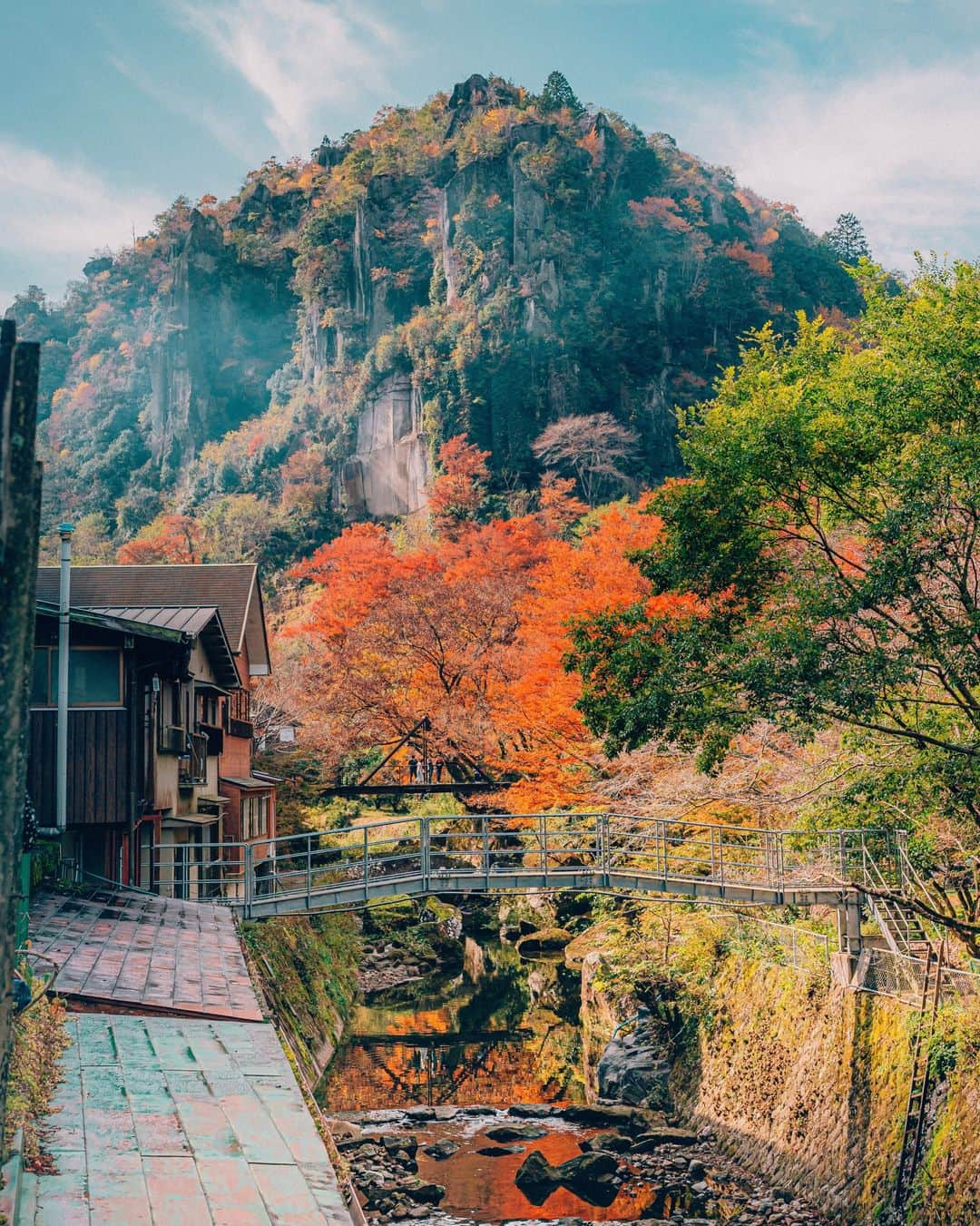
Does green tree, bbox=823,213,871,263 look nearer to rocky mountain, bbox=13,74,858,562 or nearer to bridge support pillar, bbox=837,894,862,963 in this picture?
rocky mountain, bbox=13,74,858,562

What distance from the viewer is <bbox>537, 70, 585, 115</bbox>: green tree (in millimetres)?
94625

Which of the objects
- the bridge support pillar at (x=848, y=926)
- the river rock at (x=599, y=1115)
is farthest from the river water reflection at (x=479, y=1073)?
the bridge support pillar at (x=848, y=926)

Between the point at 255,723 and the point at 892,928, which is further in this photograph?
the point at 255,723

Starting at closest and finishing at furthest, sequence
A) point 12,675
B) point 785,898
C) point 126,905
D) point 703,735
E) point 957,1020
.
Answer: point 12,675
point 957,1020
point 703,735
point 126,905
point 785,898

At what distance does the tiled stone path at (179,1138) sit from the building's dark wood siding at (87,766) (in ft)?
32.6

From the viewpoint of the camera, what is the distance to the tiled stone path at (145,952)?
11266 millimetres

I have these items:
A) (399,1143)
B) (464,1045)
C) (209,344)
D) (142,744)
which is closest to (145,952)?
(399,1143)

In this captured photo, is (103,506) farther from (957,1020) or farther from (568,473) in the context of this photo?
(957,1020)

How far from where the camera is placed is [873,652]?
1456cm

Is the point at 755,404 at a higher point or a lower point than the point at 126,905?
higher

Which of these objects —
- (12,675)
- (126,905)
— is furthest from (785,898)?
(12,675)

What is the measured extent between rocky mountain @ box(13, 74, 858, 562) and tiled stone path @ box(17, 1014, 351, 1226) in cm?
6387

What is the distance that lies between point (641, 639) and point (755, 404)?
3857 millimetres

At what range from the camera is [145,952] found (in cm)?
1393
